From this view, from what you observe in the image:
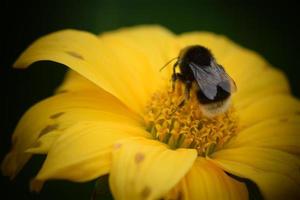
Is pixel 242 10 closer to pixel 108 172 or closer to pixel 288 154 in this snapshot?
pixel 288 154

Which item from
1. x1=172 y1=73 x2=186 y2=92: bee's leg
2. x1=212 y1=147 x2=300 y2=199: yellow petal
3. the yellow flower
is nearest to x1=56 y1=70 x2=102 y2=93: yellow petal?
the yellow flower

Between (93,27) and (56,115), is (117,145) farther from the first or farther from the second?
A: (93,27)

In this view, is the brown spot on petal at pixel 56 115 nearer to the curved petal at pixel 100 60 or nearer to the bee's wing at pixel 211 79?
the curved petal at pixel 100 60

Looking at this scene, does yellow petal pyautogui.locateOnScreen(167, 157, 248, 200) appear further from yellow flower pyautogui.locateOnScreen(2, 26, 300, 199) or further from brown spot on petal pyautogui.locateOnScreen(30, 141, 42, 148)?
brown spot on petal pyautogui.locateOnScreen(30, 141, 42, 148)

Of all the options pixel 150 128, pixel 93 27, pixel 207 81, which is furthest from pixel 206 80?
pixel 93 27

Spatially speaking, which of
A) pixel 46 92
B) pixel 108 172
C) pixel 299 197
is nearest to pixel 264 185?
pixel 299 197

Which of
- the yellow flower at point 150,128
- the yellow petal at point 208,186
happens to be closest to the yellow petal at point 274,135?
the yellow flower at point 150,128
